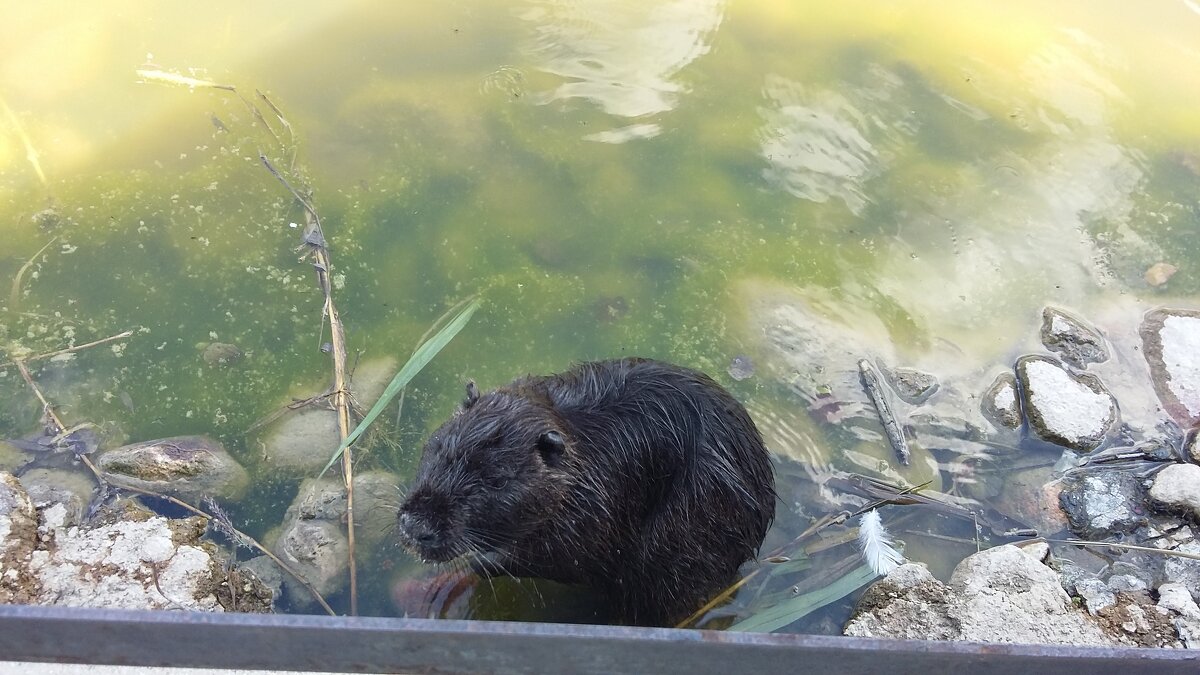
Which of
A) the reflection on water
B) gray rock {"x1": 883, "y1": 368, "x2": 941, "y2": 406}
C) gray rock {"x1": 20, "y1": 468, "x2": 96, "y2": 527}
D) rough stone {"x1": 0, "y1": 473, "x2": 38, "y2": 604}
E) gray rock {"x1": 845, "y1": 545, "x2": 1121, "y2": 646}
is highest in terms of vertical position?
the reflection on water

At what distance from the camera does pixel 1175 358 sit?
12.6 feet

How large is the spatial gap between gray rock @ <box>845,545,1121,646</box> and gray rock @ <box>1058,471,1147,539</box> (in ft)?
1.37

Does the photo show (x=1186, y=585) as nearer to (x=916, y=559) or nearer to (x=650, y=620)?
(x=916, y=559)

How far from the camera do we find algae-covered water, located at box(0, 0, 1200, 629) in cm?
361

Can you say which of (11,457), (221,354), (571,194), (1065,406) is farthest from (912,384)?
(11,457)

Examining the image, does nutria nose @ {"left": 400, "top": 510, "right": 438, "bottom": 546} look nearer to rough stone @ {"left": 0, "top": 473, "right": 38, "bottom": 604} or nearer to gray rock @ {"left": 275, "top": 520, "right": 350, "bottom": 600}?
gray rock @ {"left": 275, "top": 520, "right": 350, "bottom": 600}

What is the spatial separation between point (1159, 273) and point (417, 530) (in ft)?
12.9

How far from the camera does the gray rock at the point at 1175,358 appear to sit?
3689 mm

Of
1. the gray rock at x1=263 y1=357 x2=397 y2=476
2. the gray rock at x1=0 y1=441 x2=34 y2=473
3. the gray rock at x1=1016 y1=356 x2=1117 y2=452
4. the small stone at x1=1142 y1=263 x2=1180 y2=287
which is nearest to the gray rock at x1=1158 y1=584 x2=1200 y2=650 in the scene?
the gray rock at x1=1016 y1=356 x2=1117 y2=452

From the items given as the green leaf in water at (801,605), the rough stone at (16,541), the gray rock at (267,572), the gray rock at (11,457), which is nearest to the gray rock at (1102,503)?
the green leaf in water at (801,605)

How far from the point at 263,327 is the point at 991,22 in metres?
4.93

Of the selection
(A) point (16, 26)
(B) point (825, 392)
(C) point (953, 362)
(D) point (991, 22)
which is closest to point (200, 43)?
(A) point (16, 26)

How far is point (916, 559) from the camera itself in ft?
10.5

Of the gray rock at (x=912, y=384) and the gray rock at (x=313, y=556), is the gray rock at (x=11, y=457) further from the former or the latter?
the gray rock at (x=912, y=384)
